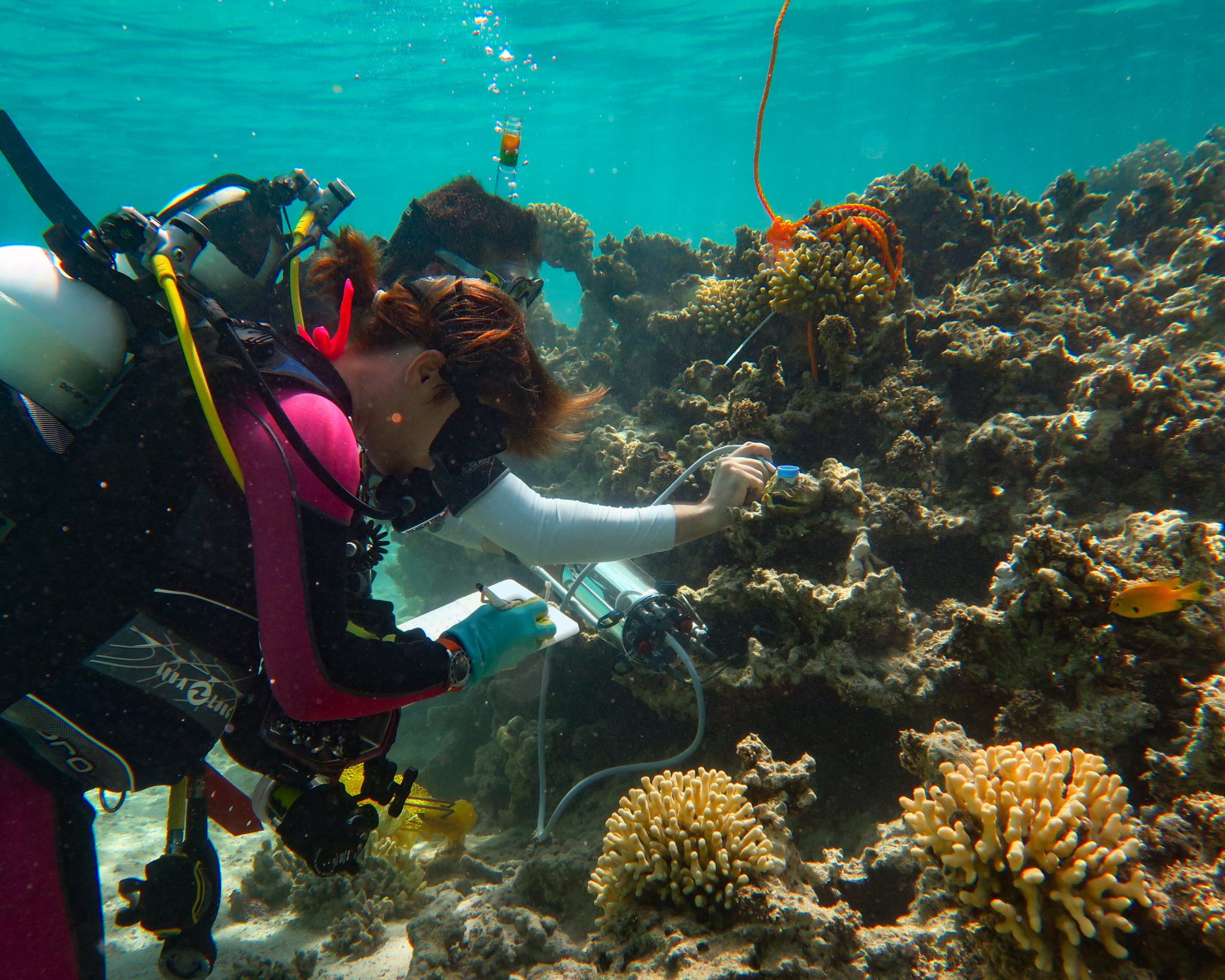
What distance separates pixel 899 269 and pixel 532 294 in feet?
9.57

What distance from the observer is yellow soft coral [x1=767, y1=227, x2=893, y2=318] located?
4137 mm

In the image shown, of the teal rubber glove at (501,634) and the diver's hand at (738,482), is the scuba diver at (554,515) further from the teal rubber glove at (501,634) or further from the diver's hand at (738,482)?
the teal rubber glove at (501,634)

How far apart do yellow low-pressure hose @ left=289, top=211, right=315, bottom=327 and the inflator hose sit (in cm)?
228

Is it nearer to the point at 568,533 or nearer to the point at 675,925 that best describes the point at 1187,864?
the point at 675,925

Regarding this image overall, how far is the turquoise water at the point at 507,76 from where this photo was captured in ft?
69.2

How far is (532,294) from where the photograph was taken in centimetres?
390

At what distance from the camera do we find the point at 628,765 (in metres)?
3.34

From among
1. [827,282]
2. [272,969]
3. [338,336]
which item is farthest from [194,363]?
[827,282]

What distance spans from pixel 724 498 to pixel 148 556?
8.05 feet

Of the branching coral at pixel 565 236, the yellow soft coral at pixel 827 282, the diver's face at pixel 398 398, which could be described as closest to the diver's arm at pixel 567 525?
the diver's face at pixel 398 398

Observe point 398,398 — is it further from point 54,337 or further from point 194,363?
point 54,337

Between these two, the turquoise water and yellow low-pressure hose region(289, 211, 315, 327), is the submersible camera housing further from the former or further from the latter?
the turquoise water

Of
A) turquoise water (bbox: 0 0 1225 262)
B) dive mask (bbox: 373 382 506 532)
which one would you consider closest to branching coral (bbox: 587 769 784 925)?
dive mask (bbox: 373 382 506 532)

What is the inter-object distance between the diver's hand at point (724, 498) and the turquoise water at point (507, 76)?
78.6ft
